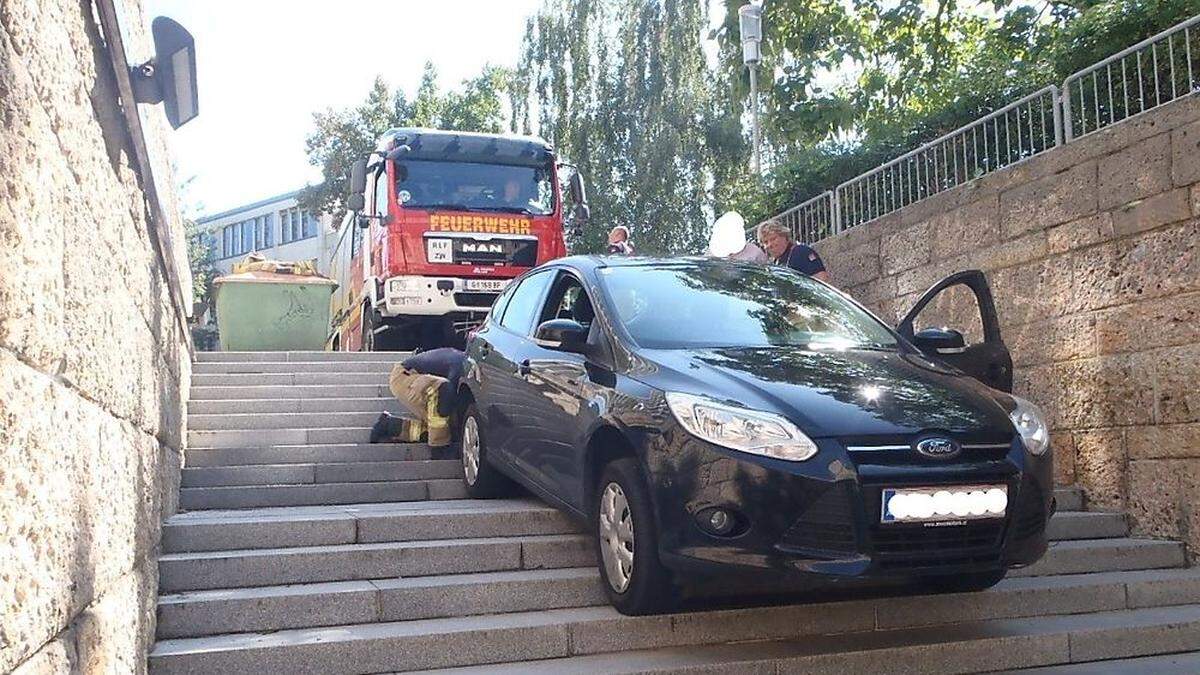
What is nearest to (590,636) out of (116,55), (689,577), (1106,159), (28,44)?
(689,577)

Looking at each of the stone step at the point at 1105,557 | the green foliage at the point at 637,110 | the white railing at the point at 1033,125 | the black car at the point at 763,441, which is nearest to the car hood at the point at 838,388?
the black car at the point at 763,441

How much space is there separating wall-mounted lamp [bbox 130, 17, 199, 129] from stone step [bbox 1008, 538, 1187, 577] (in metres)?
4.63

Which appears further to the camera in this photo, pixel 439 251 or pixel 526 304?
pixel 439 251

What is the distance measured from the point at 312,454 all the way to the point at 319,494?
966 mm

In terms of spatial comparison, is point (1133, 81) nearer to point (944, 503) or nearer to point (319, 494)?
point (944, 503)

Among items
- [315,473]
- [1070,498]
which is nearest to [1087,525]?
[1070,498]

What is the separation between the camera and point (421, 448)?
829 cm

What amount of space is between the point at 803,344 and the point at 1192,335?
2.58 metres

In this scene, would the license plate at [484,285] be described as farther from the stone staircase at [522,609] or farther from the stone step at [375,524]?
the stone step at [375,524]

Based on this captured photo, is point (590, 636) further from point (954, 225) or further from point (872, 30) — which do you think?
point (872, 30)

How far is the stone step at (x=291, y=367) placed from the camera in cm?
1090

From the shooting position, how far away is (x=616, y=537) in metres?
5.07

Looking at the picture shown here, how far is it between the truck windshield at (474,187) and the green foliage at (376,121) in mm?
22786

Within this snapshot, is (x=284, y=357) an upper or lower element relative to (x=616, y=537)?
upper
